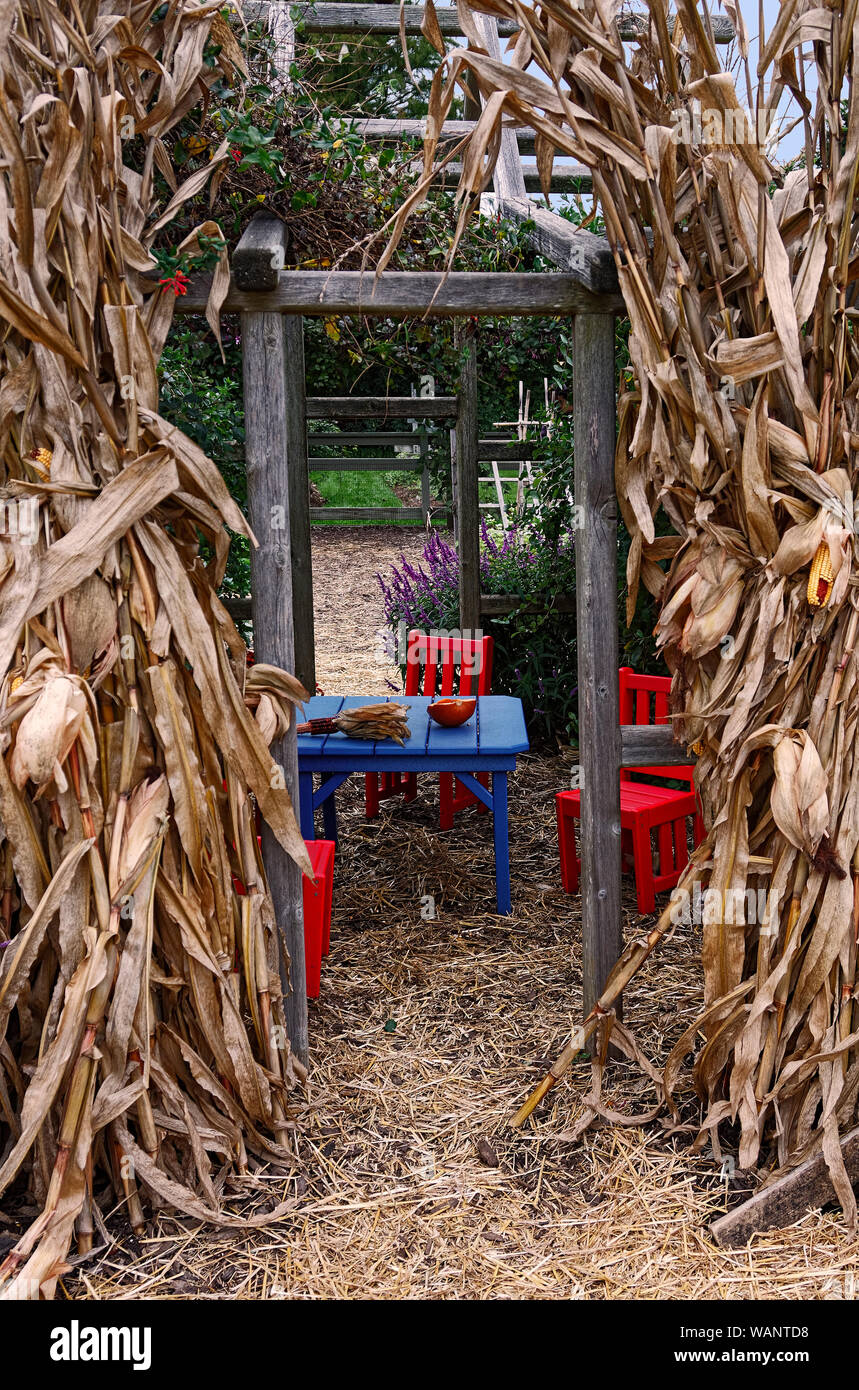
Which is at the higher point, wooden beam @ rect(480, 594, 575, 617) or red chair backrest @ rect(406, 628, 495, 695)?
wooden beam @ rect(480, 594, 575, 617)

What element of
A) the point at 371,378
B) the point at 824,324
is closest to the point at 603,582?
the point at 824,324

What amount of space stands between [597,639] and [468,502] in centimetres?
254

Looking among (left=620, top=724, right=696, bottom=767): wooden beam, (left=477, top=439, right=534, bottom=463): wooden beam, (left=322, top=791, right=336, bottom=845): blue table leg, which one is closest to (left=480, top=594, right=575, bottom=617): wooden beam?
(left=477, top=439, right=534, bottom=463): wooden beam

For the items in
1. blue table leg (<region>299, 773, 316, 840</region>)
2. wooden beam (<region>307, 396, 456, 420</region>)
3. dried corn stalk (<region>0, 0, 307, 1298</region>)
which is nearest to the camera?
dried corn stalk (<region>0, 0, 307, 1298</region>)

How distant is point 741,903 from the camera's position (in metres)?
2.21

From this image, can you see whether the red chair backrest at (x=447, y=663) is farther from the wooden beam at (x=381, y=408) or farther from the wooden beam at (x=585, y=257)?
the wooden beam at (x=585, y=257)

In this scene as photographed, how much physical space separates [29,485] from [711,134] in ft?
4.66

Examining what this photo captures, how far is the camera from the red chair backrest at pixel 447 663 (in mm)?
4801

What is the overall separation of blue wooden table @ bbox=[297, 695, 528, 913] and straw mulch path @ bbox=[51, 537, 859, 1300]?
0.44 m

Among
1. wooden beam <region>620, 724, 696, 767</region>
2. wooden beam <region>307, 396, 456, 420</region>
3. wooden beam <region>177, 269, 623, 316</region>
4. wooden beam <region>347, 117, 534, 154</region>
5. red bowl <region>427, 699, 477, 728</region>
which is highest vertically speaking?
wooden beam <region>347, 117, 534, 154</region>

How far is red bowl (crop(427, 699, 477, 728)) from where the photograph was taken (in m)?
3.90

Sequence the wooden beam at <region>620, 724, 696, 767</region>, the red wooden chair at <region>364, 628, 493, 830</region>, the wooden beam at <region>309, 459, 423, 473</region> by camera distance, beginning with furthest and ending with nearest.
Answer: the wooden beam at <region>309, 459, 423, 473</region> < the red wooden chair at <region>364, 628, 493, 830</region> < the wooden beam at <region>620, 724, 696, 767</region>

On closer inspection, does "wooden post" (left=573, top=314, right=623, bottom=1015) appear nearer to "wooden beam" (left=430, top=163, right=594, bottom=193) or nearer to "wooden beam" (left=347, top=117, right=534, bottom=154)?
"wooden beam" (left=347, top=117, right=534, bottom=154)

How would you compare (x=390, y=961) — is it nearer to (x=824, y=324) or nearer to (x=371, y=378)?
(x=824, y=324)
